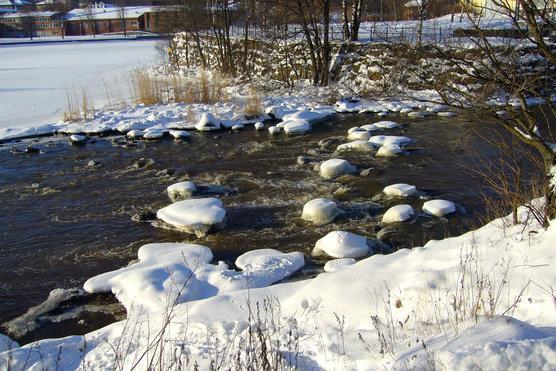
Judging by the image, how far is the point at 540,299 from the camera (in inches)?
129

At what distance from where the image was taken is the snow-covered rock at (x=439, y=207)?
275 inches

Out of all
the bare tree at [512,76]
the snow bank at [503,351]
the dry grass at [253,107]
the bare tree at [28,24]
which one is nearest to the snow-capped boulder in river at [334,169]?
the bare tree at [512,76]

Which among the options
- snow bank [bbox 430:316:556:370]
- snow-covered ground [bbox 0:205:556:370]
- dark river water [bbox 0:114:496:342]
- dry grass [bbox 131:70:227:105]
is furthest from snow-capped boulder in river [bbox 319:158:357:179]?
dry grass [bbox 131:70:227:105]

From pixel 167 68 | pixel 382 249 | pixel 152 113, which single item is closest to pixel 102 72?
pixel 167 68

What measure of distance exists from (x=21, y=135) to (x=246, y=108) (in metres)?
6.17

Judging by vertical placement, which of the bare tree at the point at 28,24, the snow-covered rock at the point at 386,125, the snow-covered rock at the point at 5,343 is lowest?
the snow-covered rock at the point at 5,343

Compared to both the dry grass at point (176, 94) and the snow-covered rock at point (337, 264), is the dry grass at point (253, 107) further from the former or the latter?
the snow-covered rock at point (337, 264)

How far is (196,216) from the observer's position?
693 cm

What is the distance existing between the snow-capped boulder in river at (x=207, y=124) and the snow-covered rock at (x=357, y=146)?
4038mm

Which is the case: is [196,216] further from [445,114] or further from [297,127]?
[445,114]

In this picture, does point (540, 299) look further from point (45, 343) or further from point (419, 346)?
point (45, 343)

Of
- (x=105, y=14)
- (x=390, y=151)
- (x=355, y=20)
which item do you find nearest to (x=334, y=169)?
(x=390, y=151)

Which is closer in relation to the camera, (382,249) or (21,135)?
(382,249)

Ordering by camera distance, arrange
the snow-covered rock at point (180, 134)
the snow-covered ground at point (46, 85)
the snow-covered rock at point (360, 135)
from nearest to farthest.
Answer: the snow-covered rock at point (360, 135), the snow-covered rock at point (180, 134), the snow-covered ground at point (46, 85)
